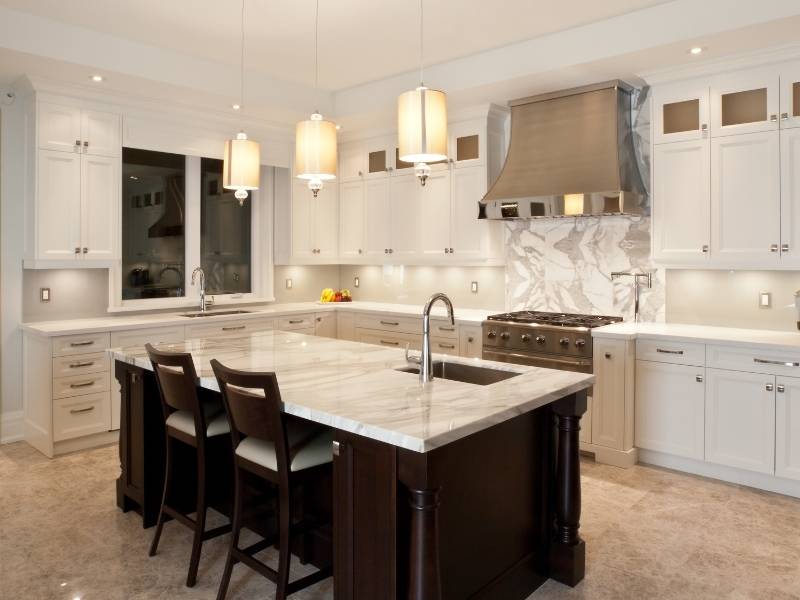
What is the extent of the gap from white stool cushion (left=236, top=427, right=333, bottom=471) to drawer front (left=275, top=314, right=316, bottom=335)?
310cm

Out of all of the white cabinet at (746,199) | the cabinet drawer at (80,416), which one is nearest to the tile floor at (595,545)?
the cabinet drawer at (80,416)

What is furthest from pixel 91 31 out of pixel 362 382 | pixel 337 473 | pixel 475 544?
pixel 475 544

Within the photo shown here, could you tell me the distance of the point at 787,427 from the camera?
11.8 feet

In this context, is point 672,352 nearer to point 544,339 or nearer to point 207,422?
point 544,339

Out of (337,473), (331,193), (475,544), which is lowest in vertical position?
(475,544)

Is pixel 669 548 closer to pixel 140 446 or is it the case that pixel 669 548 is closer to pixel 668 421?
pixel 668 421

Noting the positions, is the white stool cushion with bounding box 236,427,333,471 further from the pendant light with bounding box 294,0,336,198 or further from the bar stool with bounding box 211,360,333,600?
the pendant light with bounding box 294,0,336,198

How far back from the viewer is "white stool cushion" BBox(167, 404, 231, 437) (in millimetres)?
2834

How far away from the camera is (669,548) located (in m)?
3.00

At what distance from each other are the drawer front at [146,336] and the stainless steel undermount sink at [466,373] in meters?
2.35

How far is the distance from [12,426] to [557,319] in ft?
13.8

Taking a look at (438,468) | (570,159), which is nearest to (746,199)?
(570,159)

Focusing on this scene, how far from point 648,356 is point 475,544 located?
7.50 ft

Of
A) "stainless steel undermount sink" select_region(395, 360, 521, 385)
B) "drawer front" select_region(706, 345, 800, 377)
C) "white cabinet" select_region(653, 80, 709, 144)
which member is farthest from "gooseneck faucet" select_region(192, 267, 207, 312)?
"drawer front" select_region(706, 345, 800, 377)
